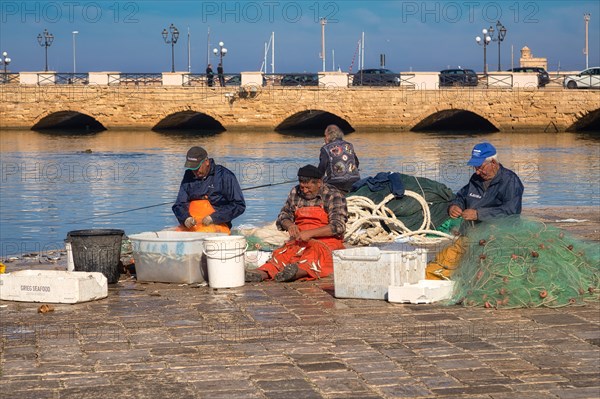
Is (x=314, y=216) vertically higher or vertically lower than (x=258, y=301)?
higher

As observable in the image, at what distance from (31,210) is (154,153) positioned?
14618 mm

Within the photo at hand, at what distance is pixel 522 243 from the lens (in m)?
8.23

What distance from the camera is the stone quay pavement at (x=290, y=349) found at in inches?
235

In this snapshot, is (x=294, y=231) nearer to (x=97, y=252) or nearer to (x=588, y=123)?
(x=97, y=252)

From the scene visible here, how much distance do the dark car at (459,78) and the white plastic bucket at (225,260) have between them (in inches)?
1414

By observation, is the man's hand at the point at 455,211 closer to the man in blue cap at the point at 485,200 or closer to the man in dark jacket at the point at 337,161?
the man in blue cap at the point at 485,200

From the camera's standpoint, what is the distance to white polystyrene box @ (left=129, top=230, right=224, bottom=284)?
9344 millimetres

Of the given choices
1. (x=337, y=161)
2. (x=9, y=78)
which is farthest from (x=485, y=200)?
(x=9, y=78)

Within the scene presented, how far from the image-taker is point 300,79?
153 ft

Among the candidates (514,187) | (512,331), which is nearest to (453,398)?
(512,331)

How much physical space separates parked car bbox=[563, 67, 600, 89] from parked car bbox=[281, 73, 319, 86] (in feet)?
34.3

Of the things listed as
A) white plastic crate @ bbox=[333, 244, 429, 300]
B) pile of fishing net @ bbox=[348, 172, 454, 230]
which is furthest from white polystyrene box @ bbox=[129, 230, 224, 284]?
pile of fishing net @ bbox=[348, 172, 454, 230]

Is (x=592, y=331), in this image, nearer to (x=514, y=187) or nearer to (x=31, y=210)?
(x=514, y=187)

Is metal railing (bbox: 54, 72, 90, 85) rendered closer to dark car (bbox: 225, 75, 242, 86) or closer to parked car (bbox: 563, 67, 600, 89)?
dark car (bbox: 225, 75, 242, 86)
